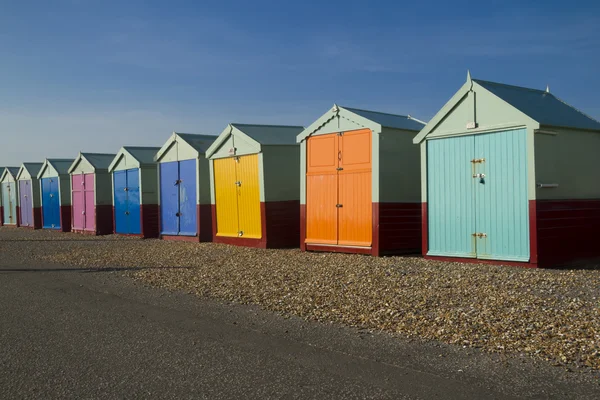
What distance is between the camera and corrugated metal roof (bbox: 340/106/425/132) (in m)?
14.2

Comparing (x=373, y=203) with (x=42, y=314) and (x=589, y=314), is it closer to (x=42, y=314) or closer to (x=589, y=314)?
(x=589, y=314)

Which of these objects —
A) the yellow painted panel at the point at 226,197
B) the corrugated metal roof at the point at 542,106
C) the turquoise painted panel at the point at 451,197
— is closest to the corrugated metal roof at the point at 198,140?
the yellow painted panel at the point at 226,197

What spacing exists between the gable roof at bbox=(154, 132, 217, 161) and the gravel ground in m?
5.62

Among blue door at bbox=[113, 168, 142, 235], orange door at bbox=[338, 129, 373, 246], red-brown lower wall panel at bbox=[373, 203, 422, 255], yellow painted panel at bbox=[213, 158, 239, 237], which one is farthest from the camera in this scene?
blue door at bbox=[113, 168, 142, 235]

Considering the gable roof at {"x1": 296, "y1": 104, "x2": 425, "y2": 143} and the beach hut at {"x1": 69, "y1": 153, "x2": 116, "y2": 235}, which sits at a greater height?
the gable roof at {"x1": 296, "y1": 104, "x2": 425, "y2": 143}

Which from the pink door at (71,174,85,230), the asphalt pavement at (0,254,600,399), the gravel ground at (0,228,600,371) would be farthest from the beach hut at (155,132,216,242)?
the asphalt pavement at (0,254,600,399)

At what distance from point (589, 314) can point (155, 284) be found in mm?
7350

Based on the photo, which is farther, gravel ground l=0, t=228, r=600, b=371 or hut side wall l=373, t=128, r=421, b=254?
hut side wall l=373, t=128, r=421, b=254

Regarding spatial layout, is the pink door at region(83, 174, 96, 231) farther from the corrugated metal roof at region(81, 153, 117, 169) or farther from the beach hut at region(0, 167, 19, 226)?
the beach hut at region(0, 167, 19, 226)

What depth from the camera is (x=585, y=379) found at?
5.29 metres

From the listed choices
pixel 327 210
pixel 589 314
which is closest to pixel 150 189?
pixel 327 210

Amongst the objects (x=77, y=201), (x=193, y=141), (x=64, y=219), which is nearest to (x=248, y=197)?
(x=193, y=141)

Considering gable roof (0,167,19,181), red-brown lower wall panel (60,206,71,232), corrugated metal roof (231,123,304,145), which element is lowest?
red-brown lower wall panel (60,206,71,232)

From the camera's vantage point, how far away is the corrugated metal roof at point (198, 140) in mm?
20100
